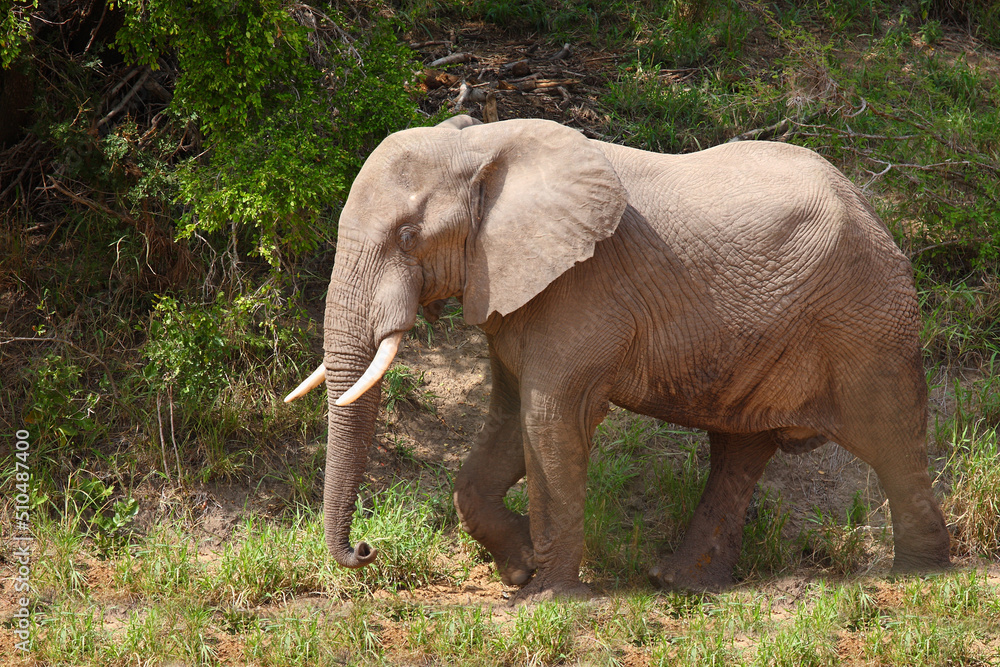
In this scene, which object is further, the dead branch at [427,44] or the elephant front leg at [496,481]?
the dead branch at [427,44]

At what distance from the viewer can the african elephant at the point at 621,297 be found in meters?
4.46

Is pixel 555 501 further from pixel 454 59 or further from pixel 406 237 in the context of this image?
pixel 454 59

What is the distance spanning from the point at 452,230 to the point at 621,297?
83 centimetres

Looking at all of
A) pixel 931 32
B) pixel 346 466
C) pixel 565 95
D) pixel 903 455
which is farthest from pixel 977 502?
pixel 931 32

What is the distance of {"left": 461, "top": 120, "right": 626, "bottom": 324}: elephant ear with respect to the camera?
4438 millimetres

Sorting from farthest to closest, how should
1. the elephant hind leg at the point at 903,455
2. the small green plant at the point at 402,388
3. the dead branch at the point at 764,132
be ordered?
1. the dead branch at the point at 764,132
2. the small green plant at the point at 402,388
3. the elephant hind leg at the point at 903,455

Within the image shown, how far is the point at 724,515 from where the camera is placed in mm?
5535

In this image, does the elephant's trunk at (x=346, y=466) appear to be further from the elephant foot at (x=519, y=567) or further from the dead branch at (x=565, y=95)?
the dead branch at (x=565, y=95)

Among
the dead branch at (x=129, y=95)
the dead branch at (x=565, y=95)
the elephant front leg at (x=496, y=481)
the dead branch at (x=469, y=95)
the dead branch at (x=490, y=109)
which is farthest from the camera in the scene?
the dead branch at (x=565, y=95)

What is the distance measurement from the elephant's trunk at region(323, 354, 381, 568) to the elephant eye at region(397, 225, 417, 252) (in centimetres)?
65

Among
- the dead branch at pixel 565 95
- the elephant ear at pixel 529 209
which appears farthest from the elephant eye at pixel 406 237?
the dead branch at pixel 565 95

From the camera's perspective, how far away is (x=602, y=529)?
5691mm

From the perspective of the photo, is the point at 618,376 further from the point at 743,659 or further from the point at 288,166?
the point at 288,166

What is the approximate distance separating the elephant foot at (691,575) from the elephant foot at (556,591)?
1.84ft
